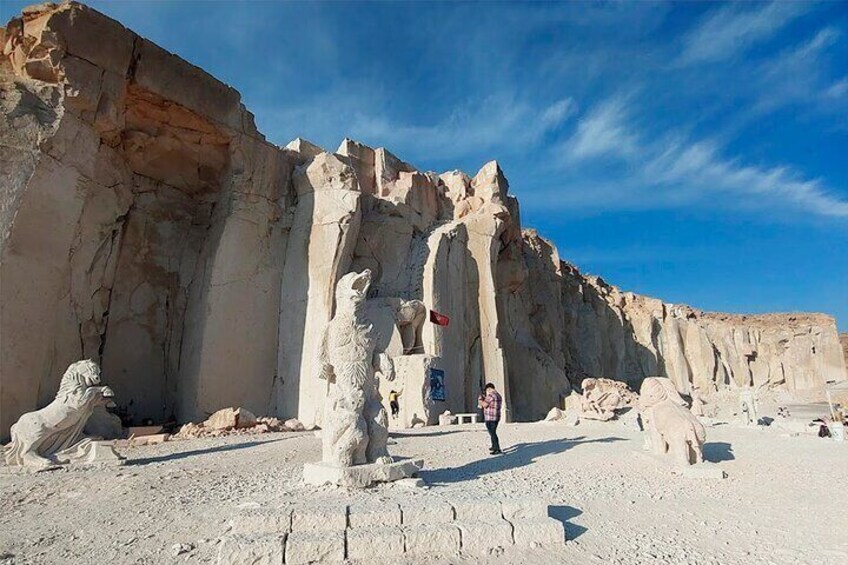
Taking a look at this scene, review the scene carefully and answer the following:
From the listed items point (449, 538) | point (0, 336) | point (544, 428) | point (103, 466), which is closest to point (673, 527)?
point (449, 538)

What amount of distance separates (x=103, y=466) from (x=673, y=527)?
22.3ft

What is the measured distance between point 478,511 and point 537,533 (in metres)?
0.50

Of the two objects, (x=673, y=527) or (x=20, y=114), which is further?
(x=20, y=114)

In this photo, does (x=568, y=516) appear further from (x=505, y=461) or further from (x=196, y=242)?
(x=196, y=242)

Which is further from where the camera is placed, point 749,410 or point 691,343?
point 691,343

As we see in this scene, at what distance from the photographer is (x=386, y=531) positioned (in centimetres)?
395

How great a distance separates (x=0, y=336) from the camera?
Result: 952 centimetres

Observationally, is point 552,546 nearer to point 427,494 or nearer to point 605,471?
point 427,494

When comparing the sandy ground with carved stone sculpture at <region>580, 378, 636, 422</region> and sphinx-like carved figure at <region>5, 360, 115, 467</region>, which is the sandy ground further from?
carved stone sculpture at <region>580, 378, 636, 422</region>

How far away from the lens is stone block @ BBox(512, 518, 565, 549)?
4137 millimetres

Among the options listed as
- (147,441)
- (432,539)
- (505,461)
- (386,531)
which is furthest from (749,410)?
(147,441)

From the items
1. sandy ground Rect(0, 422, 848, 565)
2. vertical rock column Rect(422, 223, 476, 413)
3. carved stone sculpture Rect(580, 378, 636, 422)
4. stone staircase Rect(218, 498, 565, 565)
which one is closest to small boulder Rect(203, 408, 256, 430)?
sandy ground Rect(0, 422, 848, 565)

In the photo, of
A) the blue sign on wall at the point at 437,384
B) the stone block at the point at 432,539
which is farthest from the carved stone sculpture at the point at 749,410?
the stone block at the point at 432,539

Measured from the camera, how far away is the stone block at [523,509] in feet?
14.2
